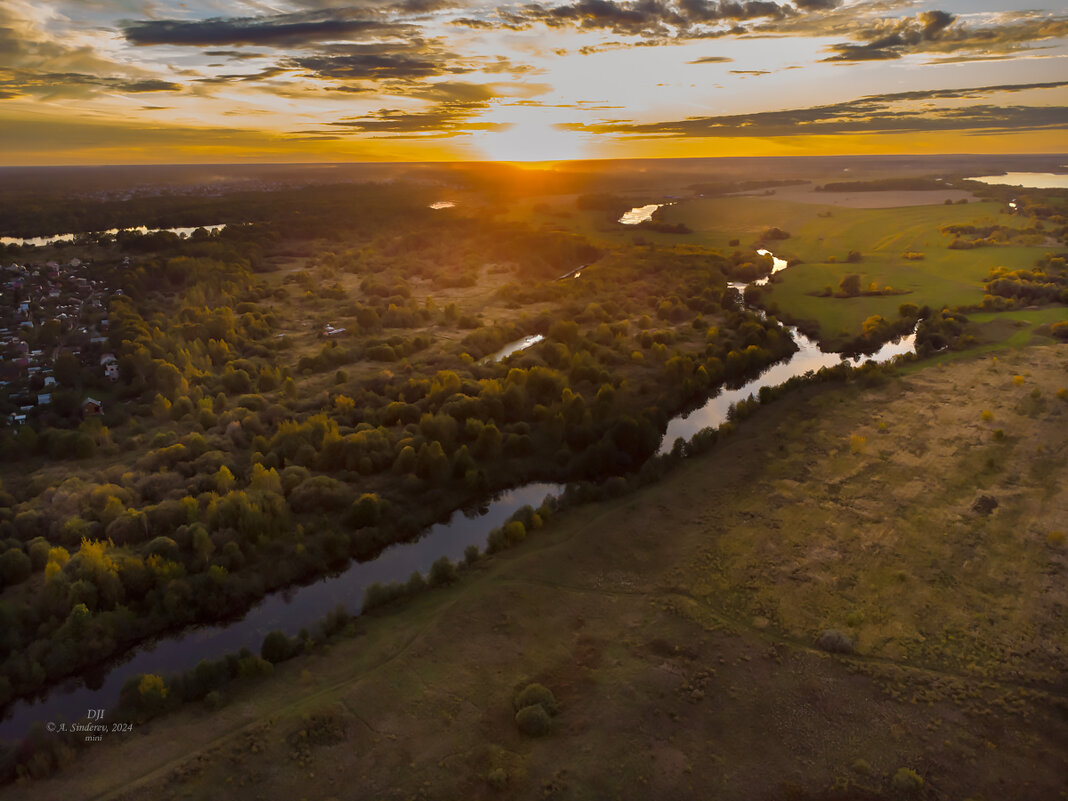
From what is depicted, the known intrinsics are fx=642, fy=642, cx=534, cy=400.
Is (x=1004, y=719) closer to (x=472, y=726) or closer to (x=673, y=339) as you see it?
(x=472, y=726)

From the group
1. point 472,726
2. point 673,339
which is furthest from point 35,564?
point 673,339

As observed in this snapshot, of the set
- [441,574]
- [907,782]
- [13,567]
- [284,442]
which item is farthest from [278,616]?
[907,782]

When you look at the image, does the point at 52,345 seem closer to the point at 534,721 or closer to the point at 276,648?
the point at 276,648

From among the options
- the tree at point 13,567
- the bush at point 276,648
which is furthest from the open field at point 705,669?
the tree at point 13,567

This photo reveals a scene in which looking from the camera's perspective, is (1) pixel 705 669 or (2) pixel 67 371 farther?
(2) pixel 67 371

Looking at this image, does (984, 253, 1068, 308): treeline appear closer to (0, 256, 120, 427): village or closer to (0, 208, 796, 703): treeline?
(0, 208, 796, 703): treeline

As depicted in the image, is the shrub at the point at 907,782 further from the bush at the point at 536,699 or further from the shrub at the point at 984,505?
the shrub at the point at 984,505
